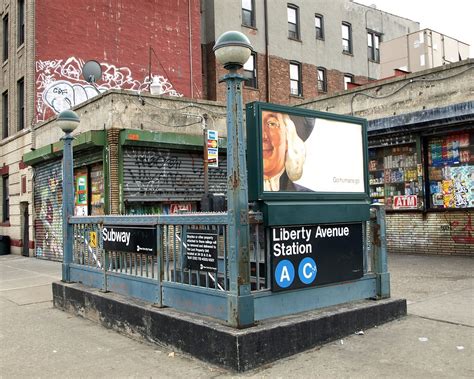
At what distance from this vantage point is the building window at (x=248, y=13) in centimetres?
2604

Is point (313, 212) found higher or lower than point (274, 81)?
lower

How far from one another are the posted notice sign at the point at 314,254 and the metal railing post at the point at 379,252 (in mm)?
378

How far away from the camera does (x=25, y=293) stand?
10.2 m

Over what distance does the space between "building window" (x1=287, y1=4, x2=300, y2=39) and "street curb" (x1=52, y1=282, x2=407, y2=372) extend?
24.0 m

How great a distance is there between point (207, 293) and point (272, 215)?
3.65ft

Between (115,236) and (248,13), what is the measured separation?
72.2 feet

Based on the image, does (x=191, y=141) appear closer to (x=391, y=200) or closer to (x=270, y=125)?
(x=391, y=200)

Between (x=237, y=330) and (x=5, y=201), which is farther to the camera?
(x=5, y=201)

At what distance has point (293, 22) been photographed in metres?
28.0

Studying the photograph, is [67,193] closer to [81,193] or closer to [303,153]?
[303,153]

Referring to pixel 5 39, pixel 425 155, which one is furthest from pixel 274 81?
pixel 425 155

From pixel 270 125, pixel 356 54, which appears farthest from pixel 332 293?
pixel 356 54

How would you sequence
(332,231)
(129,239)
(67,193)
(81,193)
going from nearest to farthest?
(332,231), (129,239), (67,193), (81,193)

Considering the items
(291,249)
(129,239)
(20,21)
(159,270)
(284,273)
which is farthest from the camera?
(20,21)
